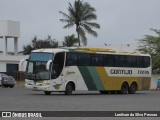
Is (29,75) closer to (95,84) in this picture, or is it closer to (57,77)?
(57,77)

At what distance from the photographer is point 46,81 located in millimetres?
34438

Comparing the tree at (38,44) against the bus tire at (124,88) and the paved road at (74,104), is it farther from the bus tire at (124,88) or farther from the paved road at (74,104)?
the paved road at (74,104)

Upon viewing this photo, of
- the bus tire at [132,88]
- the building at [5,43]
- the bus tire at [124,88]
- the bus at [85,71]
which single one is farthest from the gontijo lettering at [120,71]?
the building at [5,43]

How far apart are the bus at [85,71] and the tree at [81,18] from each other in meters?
41.6

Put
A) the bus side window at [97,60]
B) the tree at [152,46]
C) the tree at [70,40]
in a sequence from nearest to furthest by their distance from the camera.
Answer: the bus side window at [97,60] → the tree at [152,46] → the tree at [70,40]

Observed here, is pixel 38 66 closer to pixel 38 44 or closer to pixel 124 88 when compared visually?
pixel 124 88

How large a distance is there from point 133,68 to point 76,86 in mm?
6287

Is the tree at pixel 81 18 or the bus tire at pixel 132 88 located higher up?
the tree at pixel 81 18

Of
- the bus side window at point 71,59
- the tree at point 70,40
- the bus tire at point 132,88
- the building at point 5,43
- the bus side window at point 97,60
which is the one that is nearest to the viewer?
the bus side window at point 71,59

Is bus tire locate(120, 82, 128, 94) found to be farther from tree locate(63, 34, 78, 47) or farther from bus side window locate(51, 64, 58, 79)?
tree locate(63, 34, 78, 47)

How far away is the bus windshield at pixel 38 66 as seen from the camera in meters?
34.6

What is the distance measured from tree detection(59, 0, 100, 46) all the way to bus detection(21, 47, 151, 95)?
137 feet

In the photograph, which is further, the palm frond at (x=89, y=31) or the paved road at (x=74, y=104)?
the palm frond at (x=89, y=31)

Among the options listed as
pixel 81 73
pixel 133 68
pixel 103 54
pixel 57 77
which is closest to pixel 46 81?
pixel 57 77
